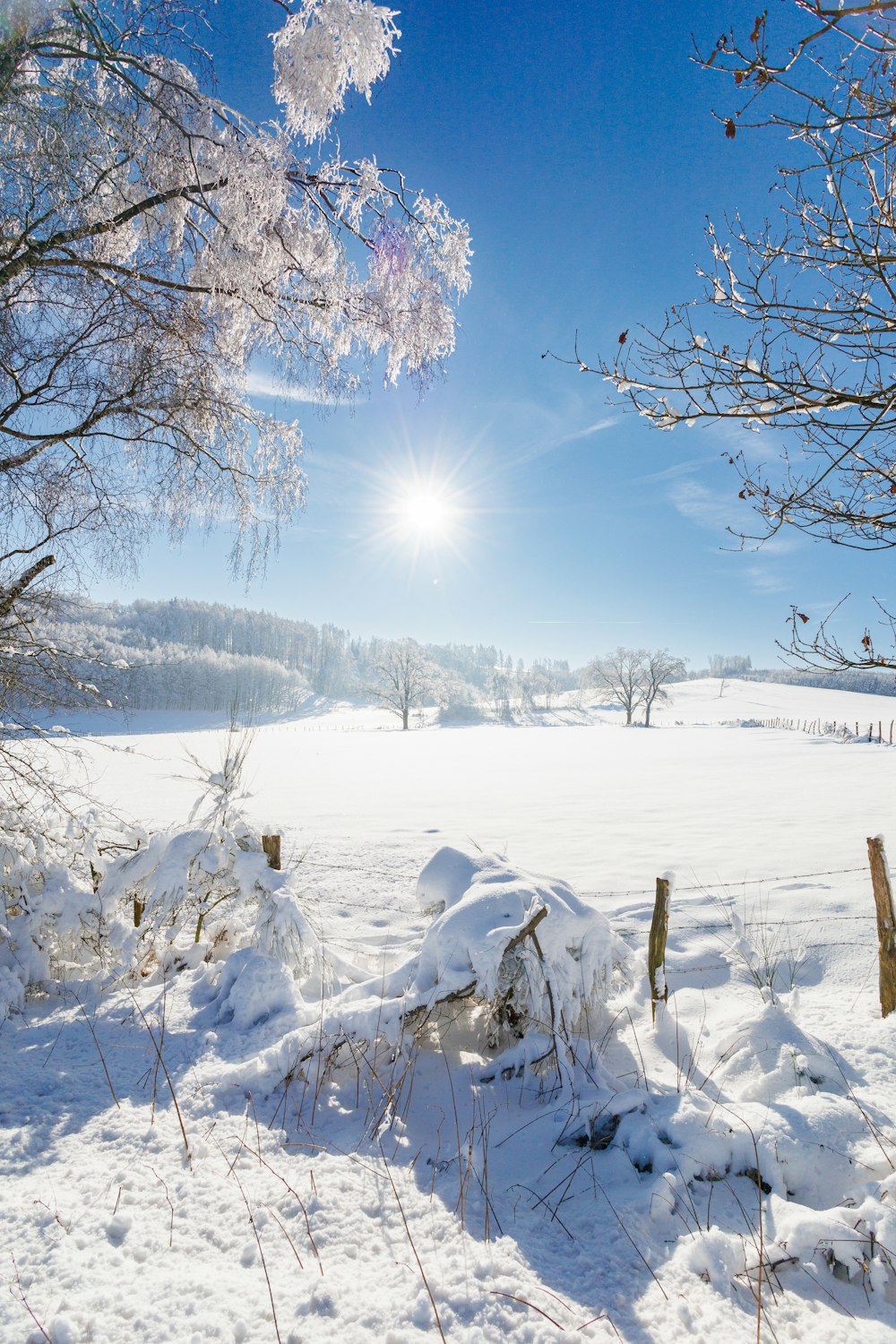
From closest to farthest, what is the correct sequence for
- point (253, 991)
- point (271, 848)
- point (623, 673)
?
point (253, 991) → point (271, 848) → point (623, 673)

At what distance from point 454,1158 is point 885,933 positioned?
11.1 ft

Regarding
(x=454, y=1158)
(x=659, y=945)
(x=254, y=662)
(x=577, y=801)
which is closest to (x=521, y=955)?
(x=454, y=1158)

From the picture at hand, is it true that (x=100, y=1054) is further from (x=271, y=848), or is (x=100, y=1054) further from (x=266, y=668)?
(x=266, y=668)

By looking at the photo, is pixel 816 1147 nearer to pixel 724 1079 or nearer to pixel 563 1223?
pixel 724 1079

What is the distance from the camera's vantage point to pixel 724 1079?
10.4 feet

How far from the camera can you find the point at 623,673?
6500 cm

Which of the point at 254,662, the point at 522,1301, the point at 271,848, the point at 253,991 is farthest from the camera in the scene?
the point at 254,662

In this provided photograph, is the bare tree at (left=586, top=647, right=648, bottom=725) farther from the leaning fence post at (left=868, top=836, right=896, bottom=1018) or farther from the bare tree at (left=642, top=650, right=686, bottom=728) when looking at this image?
the leaning fence post at (left=868, top=836, right=896, bottom=1018)

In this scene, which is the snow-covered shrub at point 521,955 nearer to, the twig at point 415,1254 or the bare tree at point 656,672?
the twig at point 415,1254

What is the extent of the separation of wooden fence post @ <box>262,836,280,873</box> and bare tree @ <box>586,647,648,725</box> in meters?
61.4

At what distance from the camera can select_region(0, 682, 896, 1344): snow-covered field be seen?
1.85 m

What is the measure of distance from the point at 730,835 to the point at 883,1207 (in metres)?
8.47

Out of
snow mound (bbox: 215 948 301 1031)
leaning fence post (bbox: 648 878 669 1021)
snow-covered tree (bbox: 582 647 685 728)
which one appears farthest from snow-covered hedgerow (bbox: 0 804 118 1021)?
snow-covered tree (bbox: 582 647 685 728)

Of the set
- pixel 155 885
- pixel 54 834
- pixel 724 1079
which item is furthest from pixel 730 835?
pixel 54 834
